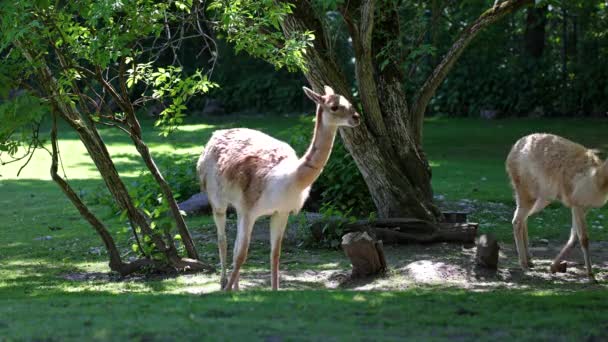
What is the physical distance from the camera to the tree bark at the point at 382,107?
40.8ft

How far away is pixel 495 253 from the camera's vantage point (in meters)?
9.95

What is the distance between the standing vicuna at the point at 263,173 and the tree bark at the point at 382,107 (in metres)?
2.94

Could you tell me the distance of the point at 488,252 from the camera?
32.5 feet

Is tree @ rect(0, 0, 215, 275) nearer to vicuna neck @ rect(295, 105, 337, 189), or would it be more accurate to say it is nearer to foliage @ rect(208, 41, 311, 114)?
vicuna neck @ rect(295, 105, 337, 189)

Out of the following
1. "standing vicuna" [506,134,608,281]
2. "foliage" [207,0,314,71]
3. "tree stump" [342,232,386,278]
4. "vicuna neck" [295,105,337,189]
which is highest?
"foliage" [207,0,314,71]

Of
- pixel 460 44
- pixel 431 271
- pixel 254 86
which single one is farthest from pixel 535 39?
pixel 431 271

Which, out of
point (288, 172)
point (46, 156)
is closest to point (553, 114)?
point (46, 156)

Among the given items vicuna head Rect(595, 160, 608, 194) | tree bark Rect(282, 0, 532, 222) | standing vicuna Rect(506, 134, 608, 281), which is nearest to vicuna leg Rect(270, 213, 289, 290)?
standing vicuna Rect(506, 134, 608, 281)

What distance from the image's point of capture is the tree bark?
489 inches

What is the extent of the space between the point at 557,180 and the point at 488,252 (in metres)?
1.34

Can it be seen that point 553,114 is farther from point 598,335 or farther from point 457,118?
point 598,335

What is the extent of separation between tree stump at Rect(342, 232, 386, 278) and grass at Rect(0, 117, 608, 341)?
657mm

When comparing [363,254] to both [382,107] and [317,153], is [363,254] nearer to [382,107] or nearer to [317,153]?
[317,153]

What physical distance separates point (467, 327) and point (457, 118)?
24370 millimetres
